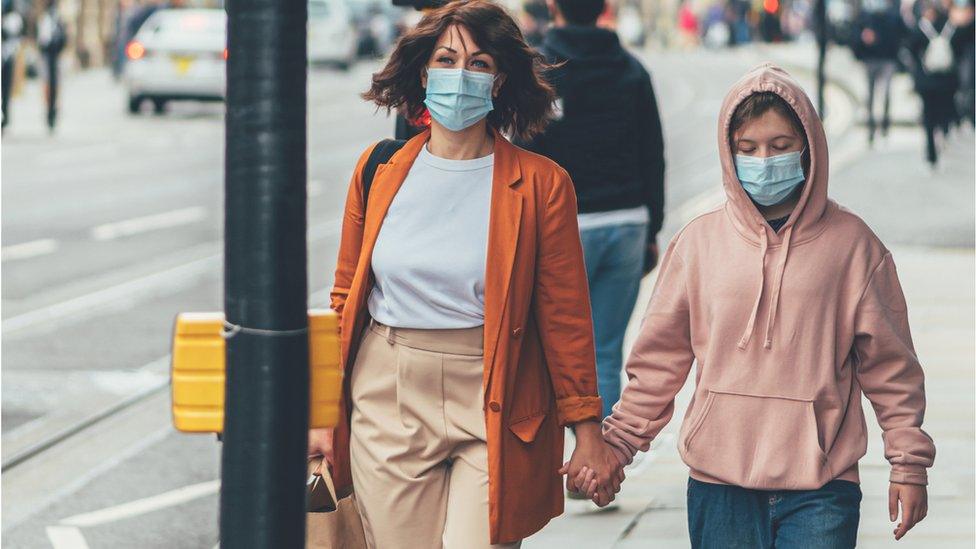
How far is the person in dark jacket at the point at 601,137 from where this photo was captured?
5.85 metres

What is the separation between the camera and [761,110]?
378 centimetres

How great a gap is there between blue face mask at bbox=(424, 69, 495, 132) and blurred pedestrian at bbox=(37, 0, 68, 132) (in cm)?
2160

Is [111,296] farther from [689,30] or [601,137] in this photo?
[689,30]

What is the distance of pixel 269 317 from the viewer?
10.5 feet

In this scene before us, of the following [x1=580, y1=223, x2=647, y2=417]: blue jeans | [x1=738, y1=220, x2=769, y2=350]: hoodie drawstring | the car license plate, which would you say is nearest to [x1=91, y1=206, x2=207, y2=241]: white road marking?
[x1=580, y1=223, x2=647, y2=417]: blue jeans

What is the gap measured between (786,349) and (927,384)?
5089 mm

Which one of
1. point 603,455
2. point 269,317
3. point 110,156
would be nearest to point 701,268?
point 603,455

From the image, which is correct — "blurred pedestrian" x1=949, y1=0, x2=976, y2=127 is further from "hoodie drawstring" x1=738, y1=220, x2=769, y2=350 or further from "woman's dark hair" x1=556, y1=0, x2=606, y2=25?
"hoodie drawstring" x1=738, y1=220, x2=769, y2=350

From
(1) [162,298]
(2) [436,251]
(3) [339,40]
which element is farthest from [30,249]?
(3) [339,40]

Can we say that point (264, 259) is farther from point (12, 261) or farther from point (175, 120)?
point (175, 120)

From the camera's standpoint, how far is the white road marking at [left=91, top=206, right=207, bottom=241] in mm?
14656

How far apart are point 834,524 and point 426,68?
4.34ft

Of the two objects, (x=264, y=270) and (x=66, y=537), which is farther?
(x=66, y=537)

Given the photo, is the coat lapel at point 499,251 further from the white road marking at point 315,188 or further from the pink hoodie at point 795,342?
the white road marking at point 315,188
